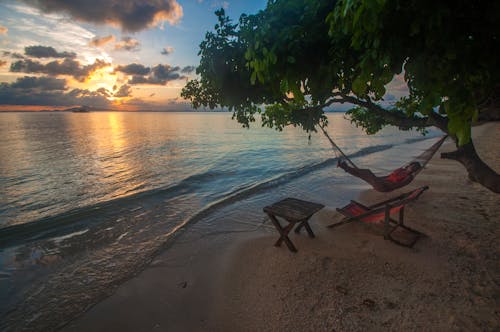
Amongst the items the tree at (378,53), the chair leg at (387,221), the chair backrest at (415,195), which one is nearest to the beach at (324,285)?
the chair leg at (387,221)

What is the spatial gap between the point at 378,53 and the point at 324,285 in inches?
158

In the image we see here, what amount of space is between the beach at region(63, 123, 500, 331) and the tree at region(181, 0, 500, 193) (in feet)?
6.47

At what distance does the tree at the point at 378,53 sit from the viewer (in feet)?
5.96

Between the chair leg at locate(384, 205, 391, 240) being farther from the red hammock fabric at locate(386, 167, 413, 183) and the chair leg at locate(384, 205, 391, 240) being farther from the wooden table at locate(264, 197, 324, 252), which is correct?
the red hammock fabric at locate(386, 167, 413, 183)

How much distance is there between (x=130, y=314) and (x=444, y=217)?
8.28 meters

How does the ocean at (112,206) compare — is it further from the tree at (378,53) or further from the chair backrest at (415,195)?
the tree at (378,53)

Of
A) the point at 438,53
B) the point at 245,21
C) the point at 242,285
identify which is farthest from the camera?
the point at 242,285

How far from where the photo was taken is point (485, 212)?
7.14 meters

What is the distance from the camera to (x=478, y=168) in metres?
3.98

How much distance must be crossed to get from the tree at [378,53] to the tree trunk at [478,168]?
0.6 inches

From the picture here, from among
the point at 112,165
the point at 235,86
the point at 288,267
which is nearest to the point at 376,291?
the point at 288,267

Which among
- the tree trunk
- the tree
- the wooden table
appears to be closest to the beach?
the wooden table

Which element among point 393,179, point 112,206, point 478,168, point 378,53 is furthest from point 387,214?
point 112,206

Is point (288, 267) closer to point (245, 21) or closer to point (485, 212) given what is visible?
point (245, 21)
